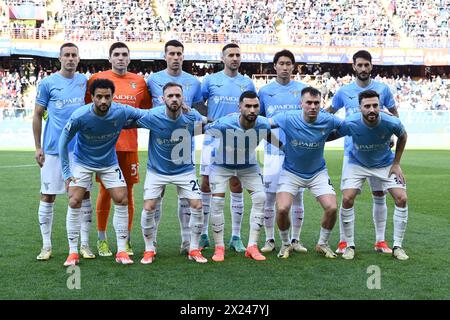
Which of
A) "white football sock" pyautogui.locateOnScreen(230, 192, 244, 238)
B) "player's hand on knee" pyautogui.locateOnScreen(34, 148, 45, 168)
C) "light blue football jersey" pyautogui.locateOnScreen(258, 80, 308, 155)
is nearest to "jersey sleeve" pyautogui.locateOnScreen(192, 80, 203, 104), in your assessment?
"light blue football jersey" pyautogui.locateOnScreen(258, 80, 308, 155)

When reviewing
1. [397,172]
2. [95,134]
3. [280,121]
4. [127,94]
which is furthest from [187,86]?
[397,172]

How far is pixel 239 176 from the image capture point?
7363mm

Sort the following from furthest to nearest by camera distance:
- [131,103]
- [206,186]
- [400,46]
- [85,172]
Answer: [400,46], [206,186], [131,103], [85,172]

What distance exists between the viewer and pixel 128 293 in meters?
5.59

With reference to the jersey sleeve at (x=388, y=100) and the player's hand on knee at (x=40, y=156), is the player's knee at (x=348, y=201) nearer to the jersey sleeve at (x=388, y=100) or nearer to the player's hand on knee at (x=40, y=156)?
the jersey sleeve at (x=388, y=100)

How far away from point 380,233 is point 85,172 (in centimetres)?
326

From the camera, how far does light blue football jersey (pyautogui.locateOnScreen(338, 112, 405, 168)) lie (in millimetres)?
7113

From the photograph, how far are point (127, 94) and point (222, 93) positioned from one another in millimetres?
1072

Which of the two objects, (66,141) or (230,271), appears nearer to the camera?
(230,271)

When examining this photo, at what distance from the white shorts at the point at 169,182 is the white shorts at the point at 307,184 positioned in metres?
0.95

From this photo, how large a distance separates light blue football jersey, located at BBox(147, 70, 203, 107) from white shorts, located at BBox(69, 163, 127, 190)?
0.99 m

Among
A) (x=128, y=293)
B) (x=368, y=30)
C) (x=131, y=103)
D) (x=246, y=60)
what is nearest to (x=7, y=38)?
(x=246, y=60)

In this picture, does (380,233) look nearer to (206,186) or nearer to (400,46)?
(206,186)

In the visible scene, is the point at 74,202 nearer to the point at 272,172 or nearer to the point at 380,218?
the point at 272,172
